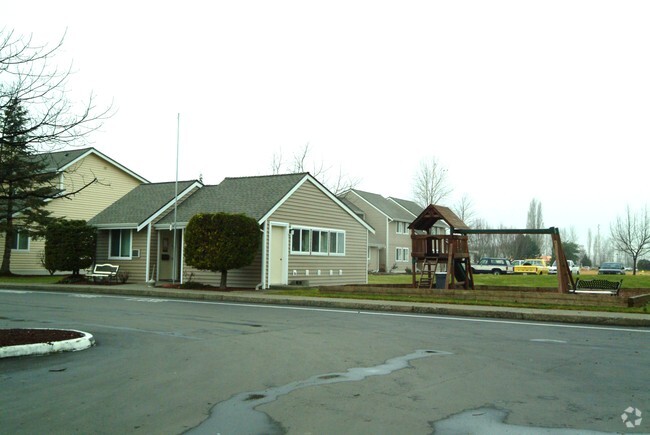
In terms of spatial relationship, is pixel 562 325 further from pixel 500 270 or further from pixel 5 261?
pixel 500 270

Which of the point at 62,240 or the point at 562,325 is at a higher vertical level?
the point at 62,240

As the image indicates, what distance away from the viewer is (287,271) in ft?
90.1

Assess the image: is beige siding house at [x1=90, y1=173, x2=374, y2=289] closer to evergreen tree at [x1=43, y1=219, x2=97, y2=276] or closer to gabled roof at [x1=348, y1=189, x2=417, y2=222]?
evergreen tree at [x1=43, y1=219, x2=97, y2=276]

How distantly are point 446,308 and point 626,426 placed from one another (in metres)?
11.0

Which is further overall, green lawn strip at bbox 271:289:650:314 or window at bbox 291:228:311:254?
window at bbox 291:228:311:254

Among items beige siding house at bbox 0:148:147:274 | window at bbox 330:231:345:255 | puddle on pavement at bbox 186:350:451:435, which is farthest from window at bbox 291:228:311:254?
puddle on pavement at bbox 186:350:451:435

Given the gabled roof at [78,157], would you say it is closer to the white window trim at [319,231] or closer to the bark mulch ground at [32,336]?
the white window trim at [319,231]

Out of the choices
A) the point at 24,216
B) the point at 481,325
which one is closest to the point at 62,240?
the point at 24,216

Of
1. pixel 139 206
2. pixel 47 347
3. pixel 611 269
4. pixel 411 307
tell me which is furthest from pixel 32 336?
pixel 611 269

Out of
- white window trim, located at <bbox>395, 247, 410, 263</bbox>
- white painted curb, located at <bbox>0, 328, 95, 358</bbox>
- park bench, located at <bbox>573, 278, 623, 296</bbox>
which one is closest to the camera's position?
white painted curb, located at <bbox>0, 328, 95, 358</bbox>

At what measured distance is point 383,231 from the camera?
5997 cm

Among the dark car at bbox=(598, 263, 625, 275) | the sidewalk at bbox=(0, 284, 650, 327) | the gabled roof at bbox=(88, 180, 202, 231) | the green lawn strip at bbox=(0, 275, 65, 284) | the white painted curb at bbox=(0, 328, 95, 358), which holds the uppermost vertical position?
the gabled roof at bbox=(88, 180, 202, 231)

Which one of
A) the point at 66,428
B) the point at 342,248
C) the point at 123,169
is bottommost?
the point at 66,428

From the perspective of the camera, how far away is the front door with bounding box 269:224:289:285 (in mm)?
26781
